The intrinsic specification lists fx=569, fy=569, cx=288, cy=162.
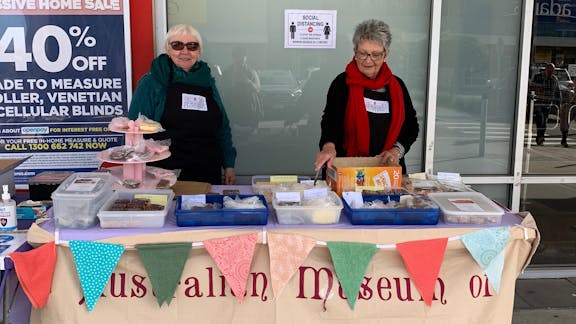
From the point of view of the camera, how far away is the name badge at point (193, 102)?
322 cm

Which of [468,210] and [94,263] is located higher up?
[468,210]

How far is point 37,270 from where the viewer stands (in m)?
2.19

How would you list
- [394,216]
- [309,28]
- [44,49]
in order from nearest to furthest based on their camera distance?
[394,216] → [44,49] → [309,28]

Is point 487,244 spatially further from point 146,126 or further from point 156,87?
point 156,87

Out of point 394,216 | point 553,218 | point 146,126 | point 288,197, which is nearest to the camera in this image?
point 394,216

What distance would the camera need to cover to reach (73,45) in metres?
3.82

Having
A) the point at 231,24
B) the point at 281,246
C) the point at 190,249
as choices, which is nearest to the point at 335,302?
the point at 281,246

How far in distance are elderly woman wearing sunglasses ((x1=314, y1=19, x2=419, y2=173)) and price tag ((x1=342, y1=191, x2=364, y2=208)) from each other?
64 cm

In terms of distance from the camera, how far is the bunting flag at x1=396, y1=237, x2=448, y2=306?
7.36 ft

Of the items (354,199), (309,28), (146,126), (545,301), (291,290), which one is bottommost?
(545,301)

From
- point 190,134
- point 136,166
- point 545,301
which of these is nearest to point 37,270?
point 136,166

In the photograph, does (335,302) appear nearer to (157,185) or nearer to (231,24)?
(157,185)

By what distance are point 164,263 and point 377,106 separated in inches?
62.5

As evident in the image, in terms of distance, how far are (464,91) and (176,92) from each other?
7.46 ft
